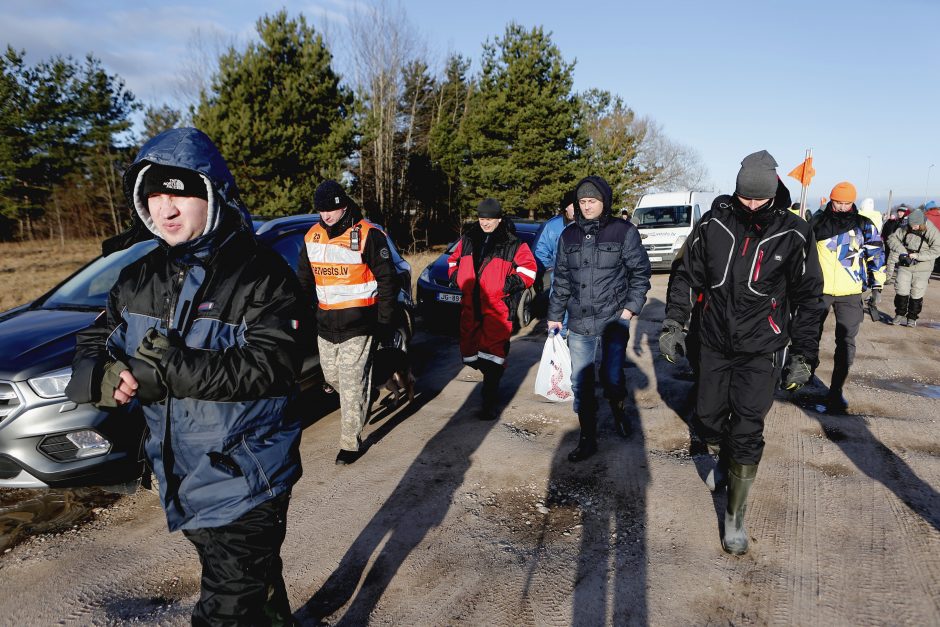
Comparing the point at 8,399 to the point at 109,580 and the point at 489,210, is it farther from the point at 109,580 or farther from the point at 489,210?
the point at 489,210

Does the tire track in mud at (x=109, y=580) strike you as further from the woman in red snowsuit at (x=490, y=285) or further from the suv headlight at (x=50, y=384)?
the woman in red snowsuit at (x=490, y=285)

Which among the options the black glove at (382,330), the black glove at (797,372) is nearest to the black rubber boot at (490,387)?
the black glove at (382,330)

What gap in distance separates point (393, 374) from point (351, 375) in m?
1.12

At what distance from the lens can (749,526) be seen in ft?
11.0

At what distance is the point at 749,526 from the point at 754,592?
661 millimetres

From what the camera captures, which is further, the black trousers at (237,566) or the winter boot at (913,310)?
the winter boot at (913,310)

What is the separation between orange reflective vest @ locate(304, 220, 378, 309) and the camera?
13.6ft

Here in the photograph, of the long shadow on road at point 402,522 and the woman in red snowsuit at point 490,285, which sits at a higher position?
the woman in red snowsuit at point 490,285

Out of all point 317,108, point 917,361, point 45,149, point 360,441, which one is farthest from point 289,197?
point 917,361

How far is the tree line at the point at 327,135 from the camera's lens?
1622 centimetres

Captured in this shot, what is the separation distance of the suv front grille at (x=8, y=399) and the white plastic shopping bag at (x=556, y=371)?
3.45 meters

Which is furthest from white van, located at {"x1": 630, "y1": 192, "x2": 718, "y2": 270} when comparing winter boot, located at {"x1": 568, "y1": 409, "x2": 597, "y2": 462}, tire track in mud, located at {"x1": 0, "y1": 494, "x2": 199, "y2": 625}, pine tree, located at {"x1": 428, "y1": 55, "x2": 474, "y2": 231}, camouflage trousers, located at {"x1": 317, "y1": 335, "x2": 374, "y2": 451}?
tire track in mud, located at {"x1": 0, "y1": 494, "x2": 199, "y2": 625}

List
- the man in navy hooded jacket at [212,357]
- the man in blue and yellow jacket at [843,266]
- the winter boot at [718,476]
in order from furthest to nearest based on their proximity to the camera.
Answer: the man in blue and yellow jacket at [843,266] < the winter boot at [718,476] < the man in navy hooded jacket at [212,357]

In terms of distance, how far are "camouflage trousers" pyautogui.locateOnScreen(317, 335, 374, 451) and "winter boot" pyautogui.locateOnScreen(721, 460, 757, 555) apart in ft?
8.30
